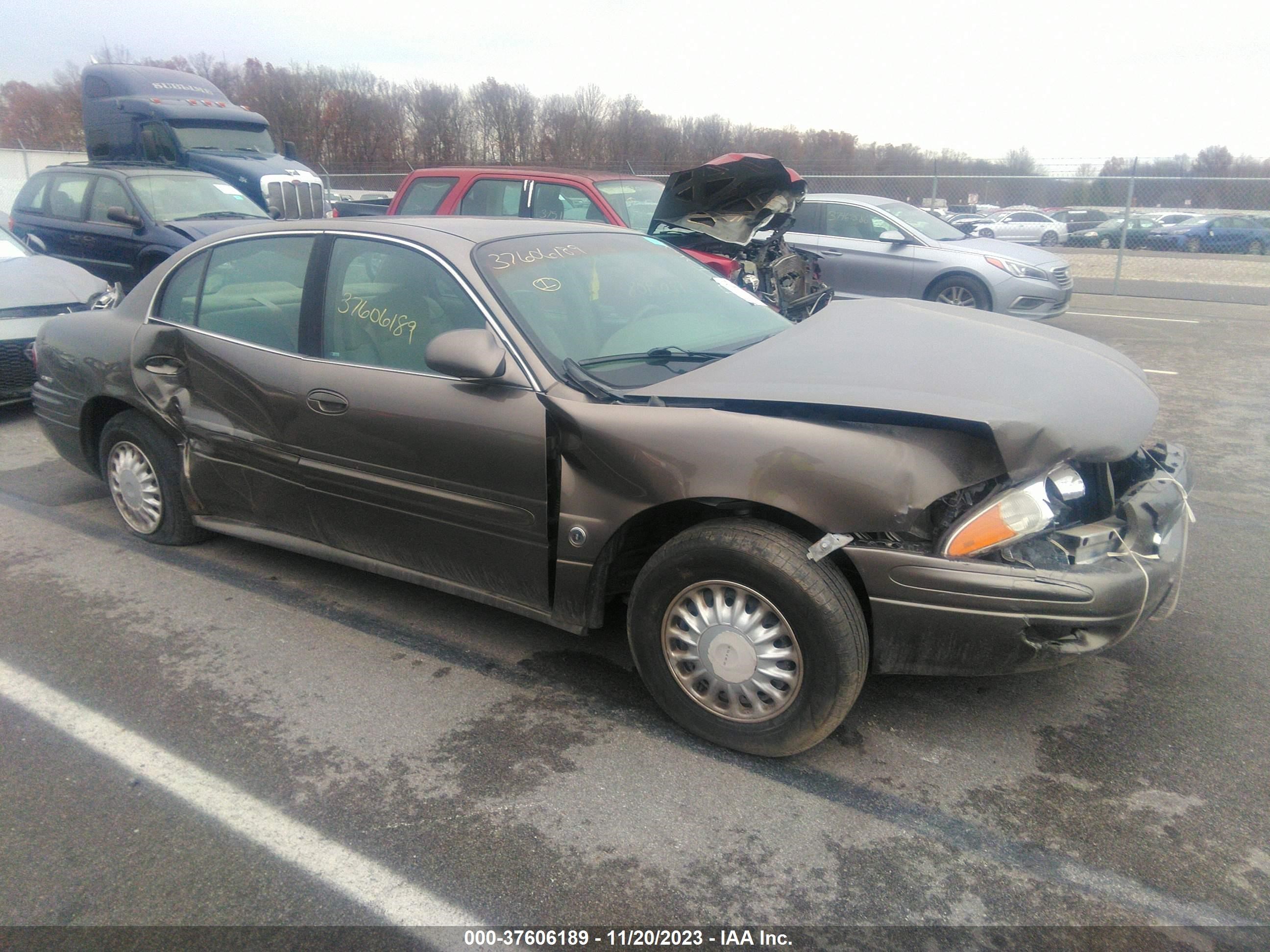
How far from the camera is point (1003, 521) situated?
2633mm

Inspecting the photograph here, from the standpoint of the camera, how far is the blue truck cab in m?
13.8

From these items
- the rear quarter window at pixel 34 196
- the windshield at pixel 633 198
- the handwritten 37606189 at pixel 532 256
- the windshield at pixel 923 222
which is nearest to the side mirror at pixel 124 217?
the rear quarter window at pixel 34 196

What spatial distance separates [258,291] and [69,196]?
8.92m

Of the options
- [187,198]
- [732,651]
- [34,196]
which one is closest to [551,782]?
[732,651]

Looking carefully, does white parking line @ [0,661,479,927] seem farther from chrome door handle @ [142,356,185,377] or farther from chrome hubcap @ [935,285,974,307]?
chrome hubcap @ [935,285,974,307]

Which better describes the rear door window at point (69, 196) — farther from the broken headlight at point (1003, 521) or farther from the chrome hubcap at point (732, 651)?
the broken headlight at point (1003, 521)

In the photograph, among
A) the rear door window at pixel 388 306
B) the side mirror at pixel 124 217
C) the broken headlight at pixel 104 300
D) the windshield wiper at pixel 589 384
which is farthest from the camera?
the side mirror at pixel 124 217

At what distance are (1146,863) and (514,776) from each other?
5.81 ft

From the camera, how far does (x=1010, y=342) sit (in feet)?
11.1

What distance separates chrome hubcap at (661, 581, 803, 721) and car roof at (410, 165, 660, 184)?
6356 mm

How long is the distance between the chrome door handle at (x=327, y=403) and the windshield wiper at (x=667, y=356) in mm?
1016

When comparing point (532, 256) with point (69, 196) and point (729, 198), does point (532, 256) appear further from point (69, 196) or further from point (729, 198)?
point (69, 196)

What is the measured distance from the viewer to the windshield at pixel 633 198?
27.9 ft

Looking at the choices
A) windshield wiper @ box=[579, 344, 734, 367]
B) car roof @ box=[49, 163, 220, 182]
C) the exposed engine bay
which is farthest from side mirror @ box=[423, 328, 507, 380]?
car roof @ box=[49, 163, 220, 182]
